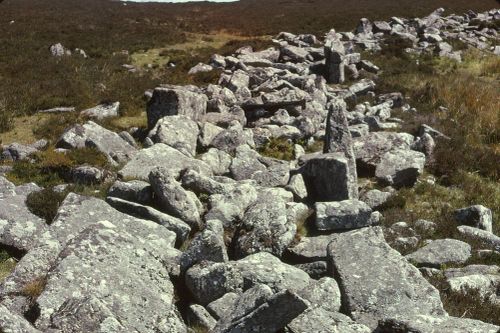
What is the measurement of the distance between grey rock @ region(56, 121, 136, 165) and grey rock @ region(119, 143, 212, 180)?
4.22 feet

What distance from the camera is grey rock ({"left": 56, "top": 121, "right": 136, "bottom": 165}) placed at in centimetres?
1293

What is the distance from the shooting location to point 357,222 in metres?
9.45

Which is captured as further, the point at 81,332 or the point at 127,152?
the point at 127,152

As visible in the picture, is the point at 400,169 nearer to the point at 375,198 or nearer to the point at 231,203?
the point at 375,198

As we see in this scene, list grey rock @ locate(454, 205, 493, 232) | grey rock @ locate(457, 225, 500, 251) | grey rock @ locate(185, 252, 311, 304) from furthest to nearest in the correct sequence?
grey rock @ locate(454, 205, 493, 232) < grey rock @ locate(457, 225, 500, 251) < grey rock @ locate(185, 252, 311, 304)

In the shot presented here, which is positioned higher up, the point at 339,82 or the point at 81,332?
the point at 81,332

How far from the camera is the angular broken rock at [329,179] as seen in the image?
34.6ft

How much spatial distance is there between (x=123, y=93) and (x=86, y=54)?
1180 centimetres

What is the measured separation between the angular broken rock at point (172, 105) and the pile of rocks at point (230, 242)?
4 centimetres

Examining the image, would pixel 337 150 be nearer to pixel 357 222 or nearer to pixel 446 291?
pixel 357 222

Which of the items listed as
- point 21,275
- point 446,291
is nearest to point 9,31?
point 21,275

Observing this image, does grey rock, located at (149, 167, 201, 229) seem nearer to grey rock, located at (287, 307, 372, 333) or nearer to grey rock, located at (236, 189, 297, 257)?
grey rock, located at (236, 189, 297, 257)

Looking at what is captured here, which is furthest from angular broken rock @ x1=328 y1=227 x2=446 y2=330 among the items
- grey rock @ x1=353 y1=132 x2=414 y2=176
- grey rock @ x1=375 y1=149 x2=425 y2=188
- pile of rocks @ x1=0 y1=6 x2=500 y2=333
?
grey rock @ x1=353 y1=132 x2=414 y2=176

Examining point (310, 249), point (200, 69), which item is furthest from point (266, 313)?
point (200, 69)
